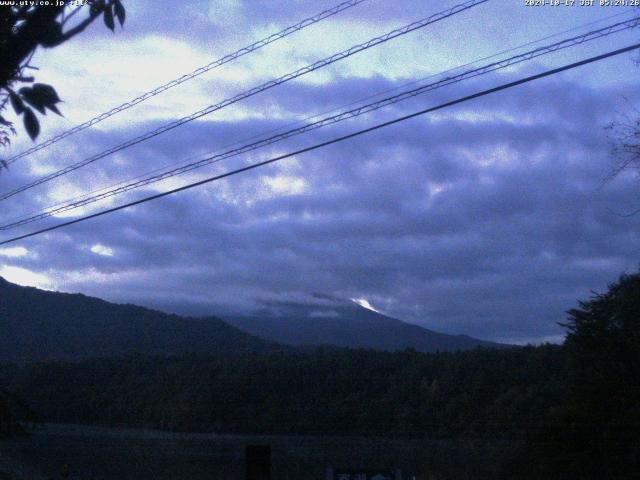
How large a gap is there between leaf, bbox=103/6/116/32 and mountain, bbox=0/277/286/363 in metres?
28.6

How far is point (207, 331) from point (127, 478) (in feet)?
76.3

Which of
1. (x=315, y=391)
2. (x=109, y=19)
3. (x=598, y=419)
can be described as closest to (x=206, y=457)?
(x=315, y=391)

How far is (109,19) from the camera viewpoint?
4812mm

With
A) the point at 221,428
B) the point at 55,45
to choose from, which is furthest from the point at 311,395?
the point at 55,45

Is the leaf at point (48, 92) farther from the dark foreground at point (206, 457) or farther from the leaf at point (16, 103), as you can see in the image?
the dark foreground at point (206, 457)

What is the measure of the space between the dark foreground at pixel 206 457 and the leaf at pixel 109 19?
30.7ft

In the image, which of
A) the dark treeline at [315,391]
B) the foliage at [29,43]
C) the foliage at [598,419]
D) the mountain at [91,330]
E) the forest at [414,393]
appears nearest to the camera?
the foliage at [29,43]

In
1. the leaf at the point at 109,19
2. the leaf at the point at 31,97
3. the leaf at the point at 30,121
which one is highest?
the leaf at the point at 109,19

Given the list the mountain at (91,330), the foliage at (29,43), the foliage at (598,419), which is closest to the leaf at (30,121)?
the foliage at (29,43)

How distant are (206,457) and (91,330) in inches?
897

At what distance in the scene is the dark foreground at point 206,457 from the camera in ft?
44.9

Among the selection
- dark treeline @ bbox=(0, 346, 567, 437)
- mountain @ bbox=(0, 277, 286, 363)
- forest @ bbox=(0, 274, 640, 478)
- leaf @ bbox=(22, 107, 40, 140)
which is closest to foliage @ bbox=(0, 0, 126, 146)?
leaf @ bbox=(22, 107, 40, 140)

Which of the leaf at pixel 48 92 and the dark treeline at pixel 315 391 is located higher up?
the leaf at pixel 48 92

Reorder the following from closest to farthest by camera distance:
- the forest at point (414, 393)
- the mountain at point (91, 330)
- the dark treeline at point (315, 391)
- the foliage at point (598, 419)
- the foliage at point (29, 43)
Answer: the foliage at point (29, 43) → the foliage at point (598, 419) → the forest at point (414, 393) → the dark treeline at point (315, 391) → the mountain at point (91, 330)
